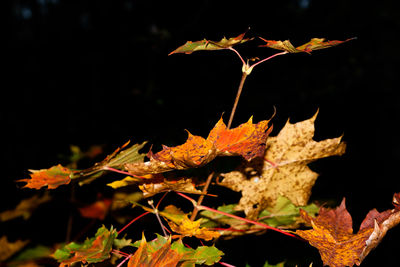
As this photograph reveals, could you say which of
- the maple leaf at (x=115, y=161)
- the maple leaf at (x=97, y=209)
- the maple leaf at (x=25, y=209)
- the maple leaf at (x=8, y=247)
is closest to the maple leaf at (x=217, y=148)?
the maple leaf at (x=115, y=161)

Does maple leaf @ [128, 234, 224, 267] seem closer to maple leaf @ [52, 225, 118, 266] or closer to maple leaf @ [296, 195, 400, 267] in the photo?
maple leaf @ [52, 225, 118, 266]

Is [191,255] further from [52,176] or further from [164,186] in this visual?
[52,176]

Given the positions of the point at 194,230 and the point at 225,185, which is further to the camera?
the point at 225,185

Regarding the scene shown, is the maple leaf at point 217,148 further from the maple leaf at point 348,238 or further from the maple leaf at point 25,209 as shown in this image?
the maple leaf at point 25,209

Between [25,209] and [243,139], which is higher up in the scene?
[243,139]

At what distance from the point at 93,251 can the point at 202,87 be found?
115 inches

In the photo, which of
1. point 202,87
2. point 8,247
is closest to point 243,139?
point 8,247

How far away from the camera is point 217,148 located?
0.54 metres

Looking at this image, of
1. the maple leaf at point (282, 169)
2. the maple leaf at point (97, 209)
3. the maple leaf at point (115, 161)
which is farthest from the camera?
the maple leaf at point (97, 209)

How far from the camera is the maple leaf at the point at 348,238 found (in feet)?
1.71

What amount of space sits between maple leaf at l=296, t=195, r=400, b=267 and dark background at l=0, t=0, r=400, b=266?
1.35ft

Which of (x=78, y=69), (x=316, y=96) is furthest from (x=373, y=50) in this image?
(x=78, y=69)

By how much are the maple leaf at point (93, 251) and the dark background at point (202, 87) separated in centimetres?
45

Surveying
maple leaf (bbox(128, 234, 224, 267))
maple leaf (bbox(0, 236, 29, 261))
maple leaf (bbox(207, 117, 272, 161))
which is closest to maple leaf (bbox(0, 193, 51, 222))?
maple leaf (bbox(0, 236, 29, 261))
